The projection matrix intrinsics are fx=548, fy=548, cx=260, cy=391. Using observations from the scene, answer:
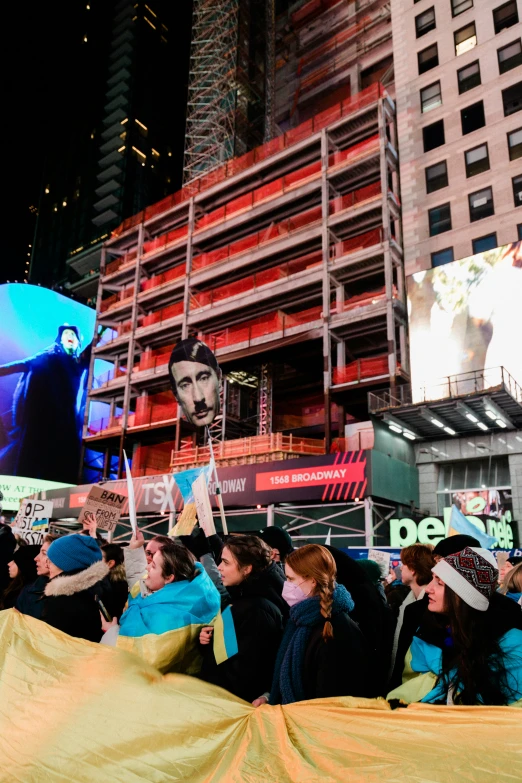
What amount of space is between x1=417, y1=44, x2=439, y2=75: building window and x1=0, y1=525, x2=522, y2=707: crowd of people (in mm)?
32315

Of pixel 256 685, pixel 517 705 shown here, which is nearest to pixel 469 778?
pixel 517 705

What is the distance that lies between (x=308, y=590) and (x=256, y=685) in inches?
30.1

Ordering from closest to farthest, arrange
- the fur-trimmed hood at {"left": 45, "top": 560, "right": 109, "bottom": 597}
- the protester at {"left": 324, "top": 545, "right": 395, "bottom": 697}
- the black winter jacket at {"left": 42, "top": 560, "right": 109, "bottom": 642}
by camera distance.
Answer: the protester at {"left": 324, "top": 545, "right": 395, "bottom": 697}
the black winter jacket at {"left": 42, "top": 560, "right": 109, "bottom": 642}
the fur-trimmed hood at {"left": 45, "top": 560, "right": 109, "bottom": 597}

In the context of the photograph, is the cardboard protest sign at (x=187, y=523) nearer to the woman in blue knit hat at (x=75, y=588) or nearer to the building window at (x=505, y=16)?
the woman in blue knit hat at (x=75, y=588)

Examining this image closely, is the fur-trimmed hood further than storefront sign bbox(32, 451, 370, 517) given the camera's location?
No

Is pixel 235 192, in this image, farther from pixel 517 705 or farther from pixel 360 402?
pixel 517 705

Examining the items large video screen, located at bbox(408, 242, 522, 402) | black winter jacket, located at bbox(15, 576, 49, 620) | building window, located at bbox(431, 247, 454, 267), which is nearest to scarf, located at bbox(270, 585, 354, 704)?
black winter jacket, located at bbox(15, 576, 49, 620)

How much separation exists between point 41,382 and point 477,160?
106 feet

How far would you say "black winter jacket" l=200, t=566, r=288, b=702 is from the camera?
3277 millimetres

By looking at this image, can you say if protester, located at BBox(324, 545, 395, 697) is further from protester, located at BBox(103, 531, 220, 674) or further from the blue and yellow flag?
the blue and yellow flag

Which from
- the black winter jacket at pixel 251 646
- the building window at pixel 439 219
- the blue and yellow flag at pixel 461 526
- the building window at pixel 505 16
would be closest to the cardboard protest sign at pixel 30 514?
the blue and yellow flag at pixel 461 526

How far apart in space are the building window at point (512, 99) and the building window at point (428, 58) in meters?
5.03

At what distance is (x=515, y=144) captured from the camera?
25.5 m

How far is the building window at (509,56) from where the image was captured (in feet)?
87.1
